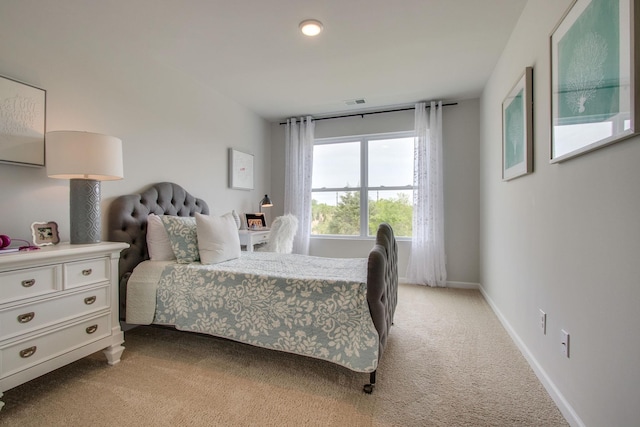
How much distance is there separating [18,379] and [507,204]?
3.50m

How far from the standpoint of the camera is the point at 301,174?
455 centimetres

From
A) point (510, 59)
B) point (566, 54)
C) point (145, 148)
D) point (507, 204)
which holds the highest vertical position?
point (510, 59)

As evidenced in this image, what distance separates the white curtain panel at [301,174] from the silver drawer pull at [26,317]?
3.21 m

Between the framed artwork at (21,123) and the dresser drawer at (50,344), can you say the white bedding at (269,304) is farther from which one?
the framed artwork at (21,123)

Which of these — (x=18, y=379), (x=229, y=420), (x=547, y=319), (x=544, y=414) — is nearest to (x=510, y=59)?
(x=547, y=319)

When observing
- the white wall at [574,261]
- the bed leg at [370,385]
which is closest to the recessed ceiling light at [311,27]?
the white wall at [574,261]

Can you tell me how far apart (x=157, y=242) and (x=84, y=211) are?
612 mm

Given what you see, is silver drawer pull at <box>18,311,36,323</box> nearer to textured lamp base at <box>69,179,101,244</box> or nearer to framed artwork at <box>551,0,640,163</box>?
textured lamp base at <box>69,179,101,244</box>

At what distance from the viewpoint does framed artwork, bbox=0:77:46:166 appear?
1762 mm

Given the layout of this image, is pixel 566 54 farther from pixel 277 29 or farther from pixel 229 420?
pixel 229 420

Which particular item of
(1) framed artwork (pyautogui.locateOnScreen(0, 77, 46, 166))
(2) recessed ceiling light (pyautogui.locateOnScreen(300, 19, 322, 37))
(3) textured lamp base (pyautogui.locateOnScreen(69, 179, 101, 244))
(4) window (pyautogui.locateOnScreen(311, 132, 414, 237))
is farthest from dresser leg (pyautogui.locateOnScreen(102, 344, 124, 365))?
(4) window (pyautogui.locateOnScreen(311, 132, 414, 237))

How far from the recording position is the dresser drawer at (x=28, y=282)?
1449 mm

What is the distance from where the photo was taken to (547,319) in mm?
1769

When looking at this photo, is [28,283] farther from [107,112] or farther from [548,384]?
[548,384]
